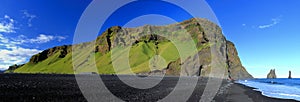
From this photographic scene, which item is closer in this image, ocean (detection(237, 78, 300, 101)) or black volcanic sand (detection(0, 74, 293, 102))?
black volcanic sand (detection(0, 74, 293, 102))

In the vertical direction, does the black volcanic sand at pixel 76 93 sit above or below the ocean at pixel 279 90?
above

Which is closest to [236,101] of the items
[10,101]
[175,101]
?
[175,101]

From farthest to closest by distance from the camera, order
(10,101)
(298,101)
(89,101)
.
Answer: (298,101), (89,101), (10,101)

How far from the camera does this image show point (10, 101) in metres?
20.4

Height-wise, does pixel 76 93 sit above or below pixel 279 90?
above

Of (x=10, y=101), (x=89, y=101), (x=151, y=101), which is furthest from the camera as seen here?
(x=151, y=101)

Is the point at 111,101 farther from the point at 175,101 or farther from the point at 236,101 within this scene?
the point at 236,101

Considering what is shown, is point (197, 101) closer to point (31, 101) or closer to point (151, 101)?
point (151, 101)

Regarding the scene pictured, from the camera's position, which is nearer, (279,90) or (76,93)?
(76,93)

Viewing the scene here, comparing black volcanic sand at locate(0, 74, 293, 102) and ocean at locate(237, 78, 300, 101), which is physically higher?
black volcanic sand at locate(0, 74, 293, 102)

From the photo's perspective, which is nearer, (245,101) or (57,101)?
(57,101)

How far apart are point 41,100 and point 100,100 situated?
556cm

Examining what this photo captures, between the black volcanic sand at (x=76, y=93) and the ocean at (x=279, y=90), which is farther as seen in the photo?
the ocean at (x=279, y=90)

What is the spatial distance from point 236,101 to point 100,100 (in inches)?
727
